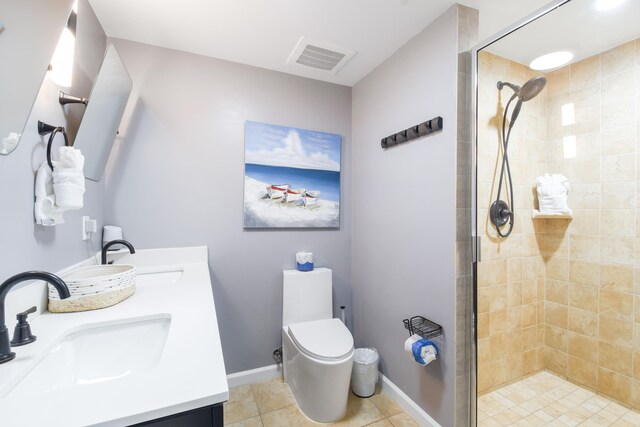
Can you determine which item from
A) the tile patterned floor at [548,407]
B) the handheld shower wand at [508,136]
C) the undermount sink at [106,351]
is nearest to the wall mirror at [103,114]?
the undermount sink at [106,351]

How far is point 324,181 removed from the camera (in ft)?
7.54

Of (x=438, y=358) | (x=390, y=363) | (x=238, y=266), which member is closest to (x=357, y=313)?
(x=390, y=363)

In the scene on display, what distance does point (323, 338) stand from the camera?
5.71 feet

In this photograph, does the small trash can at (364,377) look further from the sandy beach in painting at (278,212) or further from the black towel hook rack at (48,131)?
the black towel hook rack at (48,131)

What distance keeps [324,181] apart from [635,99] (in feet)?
5.87

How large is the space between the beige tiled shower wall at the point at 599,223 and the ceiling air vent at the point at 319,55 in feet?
4.11

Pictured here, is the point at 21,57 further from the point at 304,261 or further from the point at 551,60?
the point at 551,60

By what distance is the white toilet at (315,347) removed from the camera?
160cm

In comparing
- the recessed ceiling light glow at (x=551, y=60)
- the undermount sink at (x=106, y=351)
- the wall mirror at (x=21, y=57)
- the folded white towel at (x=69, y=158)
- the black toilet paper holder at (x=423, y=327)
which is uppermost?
the recessed ceiling light glow at (x=551, y=60)

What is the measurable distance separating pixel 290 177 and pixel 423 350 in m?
1.46

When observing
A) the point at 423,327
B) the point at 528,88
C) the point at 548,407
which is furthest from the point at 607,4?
the point at 548,407

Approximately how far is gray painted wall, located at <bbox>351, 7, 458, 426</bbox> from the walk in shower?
0.54 ft

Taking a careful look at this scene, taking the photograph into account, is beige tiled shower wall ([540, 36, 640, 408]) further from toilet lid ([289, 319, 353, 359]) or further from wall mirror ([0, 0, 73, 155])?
wall mirror ([0, 0, 73, 155])

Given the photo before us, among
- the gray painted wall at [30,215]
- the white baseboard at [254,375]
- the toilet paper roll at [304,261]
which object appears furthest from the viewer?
the toilet paper roll at [304,261]
